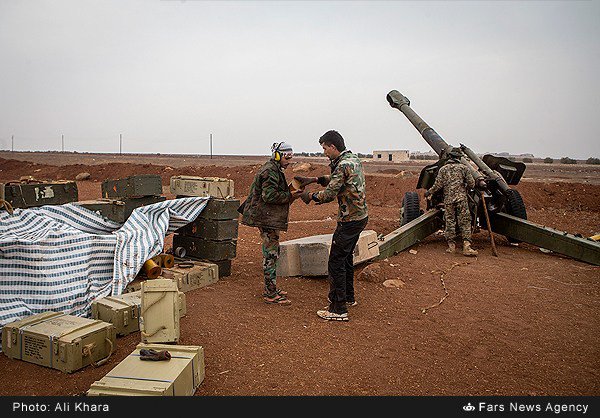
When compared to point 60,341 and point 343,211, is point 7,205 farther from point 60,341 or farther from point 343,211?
point 343,211

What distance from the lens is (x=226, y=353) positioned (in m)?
4.61

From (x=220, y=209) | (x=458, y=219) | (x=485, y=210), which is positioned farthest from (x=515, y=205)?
(x=220, y=209)

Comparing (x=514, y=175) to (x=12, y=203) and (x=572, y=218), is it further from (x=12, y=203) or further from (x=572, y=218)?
(x=12, y=203)

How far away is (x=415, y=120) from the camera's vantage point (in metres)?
10.8

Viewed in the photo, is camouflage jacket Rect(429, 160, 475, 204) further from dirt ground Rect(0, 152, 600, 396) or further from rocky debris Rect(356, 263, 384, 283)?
rocky debris Rect(356, 263, 384, 283)

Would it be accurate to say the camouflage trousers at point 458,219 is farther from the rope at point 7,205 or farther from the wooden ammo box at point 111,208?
the rope at point 7,205

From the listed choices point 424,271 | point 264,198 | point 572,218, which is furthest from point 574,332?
point 572,218

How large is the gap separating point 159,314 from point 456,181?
604 cm

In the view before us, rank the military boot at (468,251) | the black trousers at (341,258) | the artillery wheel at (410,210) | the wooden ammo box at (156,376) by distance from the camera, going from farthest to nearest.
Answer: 1. the artillery wheel at (410,210)
2. the military boot at (468,251)
3. the black trousers at (341,258)
4. the wooden ammo box at (156,376)

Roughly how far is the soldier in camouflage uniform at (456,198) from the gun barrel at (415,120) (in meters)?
0.95

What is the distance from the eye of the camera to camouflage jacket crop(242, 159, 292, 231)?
18.9 feet

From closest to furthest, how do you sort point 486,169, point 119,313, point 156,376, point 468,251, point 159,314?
1. point 156,376
2. point 159,314
3. point 119,313
4. point 468,251
5. point 486,169

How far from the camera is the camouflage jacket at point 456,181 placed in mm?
8867

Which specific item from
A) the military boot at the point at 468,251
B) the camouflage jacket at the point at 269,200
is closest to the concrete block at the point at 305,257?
the camouflage jacket at the point at 269,200
